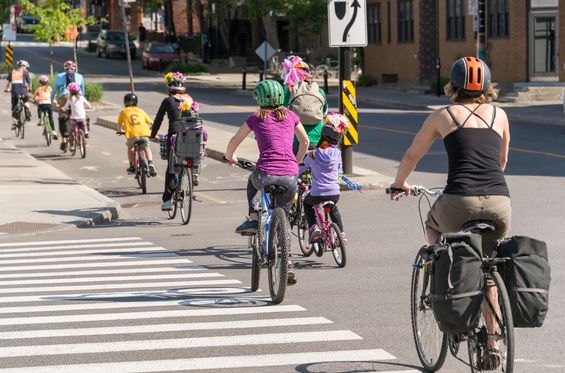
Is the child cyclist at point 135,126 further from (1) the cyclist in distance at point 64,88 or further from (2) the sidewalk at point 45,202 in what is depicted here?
(1) the cyclist in distance at point 64,88

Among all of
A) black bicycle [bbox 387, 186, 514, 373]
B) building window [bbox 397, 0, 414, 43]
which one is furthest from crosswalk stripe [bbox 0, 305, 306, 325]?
building window [bbox 397, 0, 414, 43]

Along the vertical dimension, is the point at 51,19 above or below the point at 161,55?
above

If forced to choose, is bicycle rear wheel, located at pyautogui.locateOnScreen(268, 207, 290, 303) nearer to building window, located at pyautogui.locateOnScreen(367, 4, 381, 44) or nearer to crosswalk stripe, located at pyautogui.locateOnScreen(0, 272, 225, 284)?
crosswalk stripe, located at pyautogui.locateOnScreen(0, 272, 225, 284)

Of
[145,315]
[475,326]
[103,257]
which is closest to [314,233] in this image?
[103,257]

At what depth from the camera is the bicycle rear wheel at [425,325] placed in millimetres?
8094

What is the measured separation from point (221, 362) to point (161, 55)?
65.4 meters

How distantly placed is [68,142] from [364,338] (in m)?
20.8

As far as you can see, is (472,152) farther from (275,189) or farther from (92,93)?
(92,93)

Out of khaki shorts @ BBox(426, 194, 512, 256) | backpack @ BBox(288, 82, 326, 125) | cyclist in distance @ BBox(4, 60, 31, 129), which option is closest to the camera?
Result: khaki shorts @ BBox(426, 194, 512, 256)

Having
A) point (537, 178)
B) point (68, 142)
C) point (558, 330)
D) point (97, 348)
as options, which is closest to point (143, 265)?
point (97, 348)

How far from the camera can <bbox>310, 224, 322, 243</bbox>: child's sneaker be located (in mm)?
13102

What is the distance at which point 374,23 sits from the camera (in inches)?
2361

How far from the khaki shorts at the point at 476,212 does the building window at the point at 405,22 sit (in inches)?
1889

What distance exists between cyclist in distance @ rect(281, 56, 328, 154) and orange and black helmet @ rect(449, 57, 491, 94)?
674 centimetres
